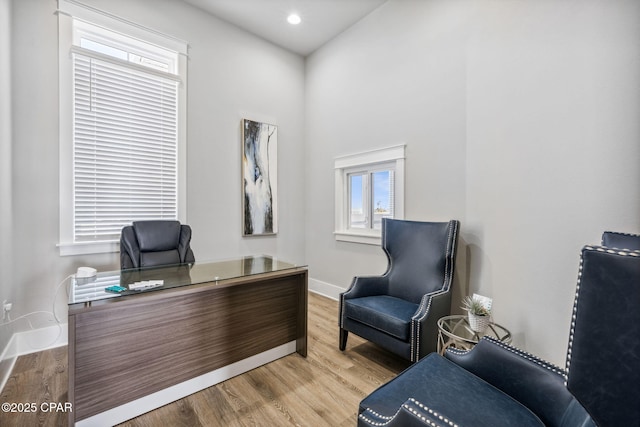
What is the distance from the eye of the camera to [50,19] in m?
2.48

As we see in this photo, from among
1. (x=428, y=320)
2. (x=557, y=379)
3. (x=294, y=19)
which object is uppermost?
(x=294, y=19)

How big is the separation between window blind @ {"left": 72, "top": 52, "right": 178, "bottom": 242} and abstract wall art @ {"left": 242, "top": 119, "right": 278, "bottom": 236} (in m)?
0.85

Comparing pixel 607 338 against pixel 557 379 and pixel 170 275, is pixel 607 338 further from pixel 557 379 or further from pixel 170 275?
pixel 170 275

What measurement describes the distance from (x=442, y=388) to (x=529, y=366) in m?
0.39

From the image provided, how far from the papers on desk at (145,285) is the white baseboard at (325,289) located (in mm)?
2395

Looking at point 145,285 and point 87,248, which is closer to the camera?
point 145,285

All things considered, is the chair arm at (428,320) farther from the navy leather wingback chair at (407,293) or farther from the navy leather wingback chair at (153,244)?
the navy leather wingback chair at (153,244)

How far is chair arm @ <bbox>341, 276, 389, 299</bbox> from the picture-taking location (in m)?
2.49

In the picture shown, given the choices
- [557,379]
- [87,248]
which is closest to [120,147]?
[87,248]

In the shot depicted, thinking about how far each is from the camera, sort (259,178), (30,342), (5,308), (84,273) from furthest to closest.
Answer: (259,178) → (30,342) → (5,308) → (84,273)

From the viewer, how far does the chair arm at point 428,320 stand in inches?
77.0

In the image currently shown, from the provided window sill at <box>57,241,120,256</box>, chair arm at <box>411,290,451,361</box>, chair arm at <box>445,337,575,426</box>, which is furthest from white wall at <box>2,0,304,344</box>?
chair arm at <box>445,337,575,426</box>

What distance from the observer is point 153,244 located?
248 centimetres

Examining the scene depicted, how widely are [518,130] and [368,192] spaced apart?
1.76 m
